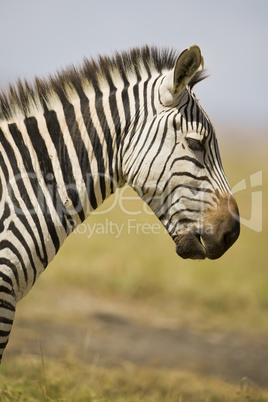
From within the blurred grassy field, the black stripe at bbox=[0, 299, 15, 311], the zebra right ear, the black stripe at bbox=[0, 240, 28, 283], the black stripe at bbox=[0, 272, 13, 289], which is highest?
the zebra right ear

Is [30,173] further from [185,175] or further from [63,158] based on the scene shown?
[185,175]

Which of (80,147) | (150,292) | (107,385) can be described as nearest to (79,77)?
(80,147)

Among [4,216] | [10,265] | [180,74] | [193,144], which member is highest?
[180,74]

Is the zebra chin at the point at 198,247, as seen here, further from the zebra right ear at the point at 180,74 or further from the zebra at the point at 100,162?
the zebra right ear at the point at 180,74

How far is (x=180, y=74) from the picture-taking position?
3607 mm

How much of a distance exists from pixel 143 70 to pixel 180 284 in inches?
422

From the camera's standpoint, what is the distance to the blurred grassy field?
663 centimetres

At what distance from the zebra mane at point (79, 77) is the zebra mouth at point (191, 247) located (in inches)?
51.9

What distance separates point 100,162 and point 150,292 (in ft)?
33.1

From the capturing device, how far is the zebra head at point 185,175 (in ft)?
11.9

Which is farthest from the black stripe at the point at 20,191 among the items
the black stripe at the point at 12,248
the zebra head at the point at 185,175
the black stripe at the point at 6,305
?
the zebra head at the point at 185,175

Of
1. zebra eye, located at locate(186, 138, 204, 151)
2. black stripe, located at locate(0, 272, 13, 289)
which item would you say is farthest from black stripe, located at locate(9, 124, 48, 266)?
zebra eye, located at locate(186, 138, 204, 151)

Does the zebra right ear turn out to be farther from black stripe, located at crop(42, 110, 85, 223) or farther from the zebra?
black stripe, located at crop(42, 110, 85, 223)

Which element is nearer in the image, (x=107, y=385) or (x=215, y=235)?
(x=215, y=235)
